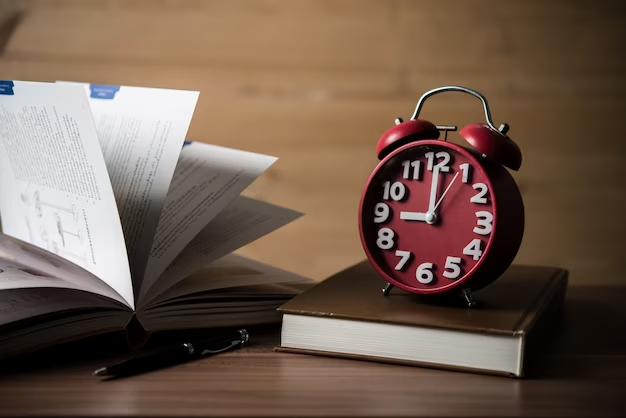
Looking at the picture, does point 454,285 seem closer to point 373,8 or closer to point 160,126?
point 160,126

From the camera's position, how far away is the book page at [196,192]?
2.51 feet

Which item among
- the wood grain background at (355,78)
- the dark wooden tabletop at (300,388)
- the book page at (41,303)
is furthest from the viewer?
the wood grain background at (355,78)

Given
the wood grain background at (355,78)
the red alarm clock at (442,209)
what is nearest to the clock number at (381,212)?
the red alarm clock at (442,209)

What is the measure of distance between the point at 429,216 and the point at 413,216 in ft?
0.07

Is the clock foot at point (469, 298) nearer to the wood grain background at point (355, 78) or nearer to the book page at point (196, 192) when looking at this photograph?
the book page at point (196, 192)

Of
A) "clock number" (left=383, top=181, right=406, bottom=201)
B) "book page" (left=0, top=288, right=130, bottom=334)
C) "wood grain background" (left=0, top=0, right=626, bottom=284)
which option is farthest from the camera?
"wood grain background" (left=0, top=0, right=626, bottom=284)

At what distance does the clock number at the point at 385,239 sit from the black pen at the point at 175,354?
0.18 meters

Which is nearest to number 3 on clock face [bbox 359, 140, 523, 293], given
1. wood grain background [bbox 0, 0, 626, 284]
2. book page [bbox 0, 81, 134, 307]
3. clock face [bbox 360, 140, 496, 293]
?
clock face [bbox 360, 140, 496, 293]

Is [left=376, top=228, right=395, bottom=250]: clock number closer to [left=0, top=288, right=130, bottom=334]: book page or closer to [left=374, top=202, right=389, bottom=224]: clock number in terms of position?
[left=374, top=202, right=389, bottom=224]: clock number

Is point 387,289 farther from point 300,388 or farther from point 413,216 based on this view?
point 300,388

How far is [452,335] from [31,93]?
1.63 feet

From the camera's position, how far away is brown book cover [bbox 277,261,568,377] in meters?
0.67

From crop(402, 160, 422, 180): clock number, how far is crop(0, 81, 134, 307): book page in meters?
0.31

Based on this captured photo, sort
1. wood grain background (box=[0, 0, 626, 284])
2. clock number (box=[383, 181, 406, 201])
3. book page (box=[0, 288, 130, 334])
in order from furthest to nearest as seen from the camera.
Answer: wood grain background (box=[0, 0, 626, 284]), clock number (box=[383, 181, 406, 201]), book page (box=[0, 288, 130, 334])
